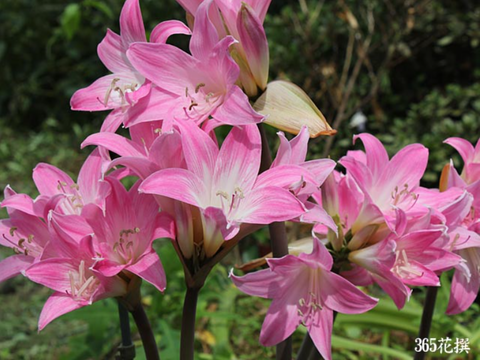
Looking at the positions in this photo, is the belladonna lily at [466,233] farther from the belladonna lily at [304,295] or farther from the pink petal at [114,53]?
the pink petal at [114,53]

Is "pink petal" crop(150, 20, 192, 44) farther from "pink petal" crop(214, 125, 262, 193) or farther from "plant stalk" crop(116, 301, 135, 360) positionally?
"plant stalk" crop(116, 301, 135, 360)

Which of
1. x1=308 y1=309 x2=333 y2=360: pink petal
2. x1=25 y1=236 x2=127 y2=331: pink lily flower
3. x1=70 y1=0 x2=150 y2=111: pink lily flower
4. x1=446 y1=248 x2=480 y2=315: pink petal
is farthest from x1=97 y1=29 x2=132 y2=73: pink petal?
x1=446 y1=248 x2=480 y2=315: pink petal

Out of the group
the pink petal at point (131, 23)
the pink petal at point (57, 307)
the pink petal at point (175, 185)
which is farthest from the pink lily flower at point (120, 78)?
the pink petal at point (57, 307)

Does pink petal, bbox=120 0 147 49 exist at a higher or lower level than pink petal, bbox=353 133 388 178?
higher

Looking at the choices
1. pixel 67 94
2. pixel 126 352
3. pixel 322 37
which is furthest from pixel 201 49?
pixel 67 94

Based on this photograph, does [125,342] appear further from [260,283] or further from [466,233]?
[466,233]

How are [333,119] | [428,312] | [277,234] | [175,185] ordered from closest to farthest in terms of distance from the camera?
[175,185], [277,234], [428,312], [333,119]

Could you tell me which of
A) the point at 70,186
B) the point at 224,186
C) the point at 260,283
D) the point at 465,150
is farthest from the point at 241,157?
the point at 465,150
